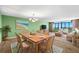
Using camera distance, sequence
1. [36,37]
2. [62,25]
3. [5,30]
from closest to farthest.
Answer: [5,30] → [62,25] → [36,37]

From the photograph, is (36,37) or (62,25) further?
(36,37)

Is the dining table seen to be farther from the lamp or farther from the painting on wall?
the lamp

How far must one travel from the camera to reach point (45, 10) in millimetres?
2023

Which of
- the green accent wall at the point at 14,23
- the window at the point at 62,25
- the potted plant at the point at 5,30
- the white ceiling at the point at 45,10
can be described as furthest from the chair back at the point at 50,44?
the potted plant at the point at 5,30

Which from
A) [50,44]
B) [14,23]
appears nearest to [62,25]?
[50,44]

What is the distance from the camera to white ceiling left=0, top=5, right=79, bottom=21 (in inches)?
76.6

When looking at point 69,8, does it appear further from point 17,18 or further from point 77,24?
point 17,18

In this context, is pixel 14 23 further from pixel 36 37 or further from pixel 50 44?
pixel 50 44

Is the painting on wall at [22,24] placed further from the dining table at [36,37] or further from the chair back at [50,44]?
the chair back at [50,44]

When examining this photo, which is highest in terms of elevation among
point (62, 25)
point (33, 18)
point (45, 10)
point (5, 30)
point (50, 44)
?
point (45, 10)

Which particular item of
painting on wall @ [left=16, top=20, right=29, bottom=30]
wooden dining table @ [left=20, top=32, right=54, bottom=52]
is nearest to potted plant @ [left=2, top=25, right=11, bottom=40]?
painting on wall @ [left=16, top=20, right=29, bottom=30]

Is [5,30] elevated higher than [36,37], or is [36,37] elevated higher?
[5,30]

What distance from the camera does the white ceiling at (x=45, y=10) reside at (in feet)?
6.39
